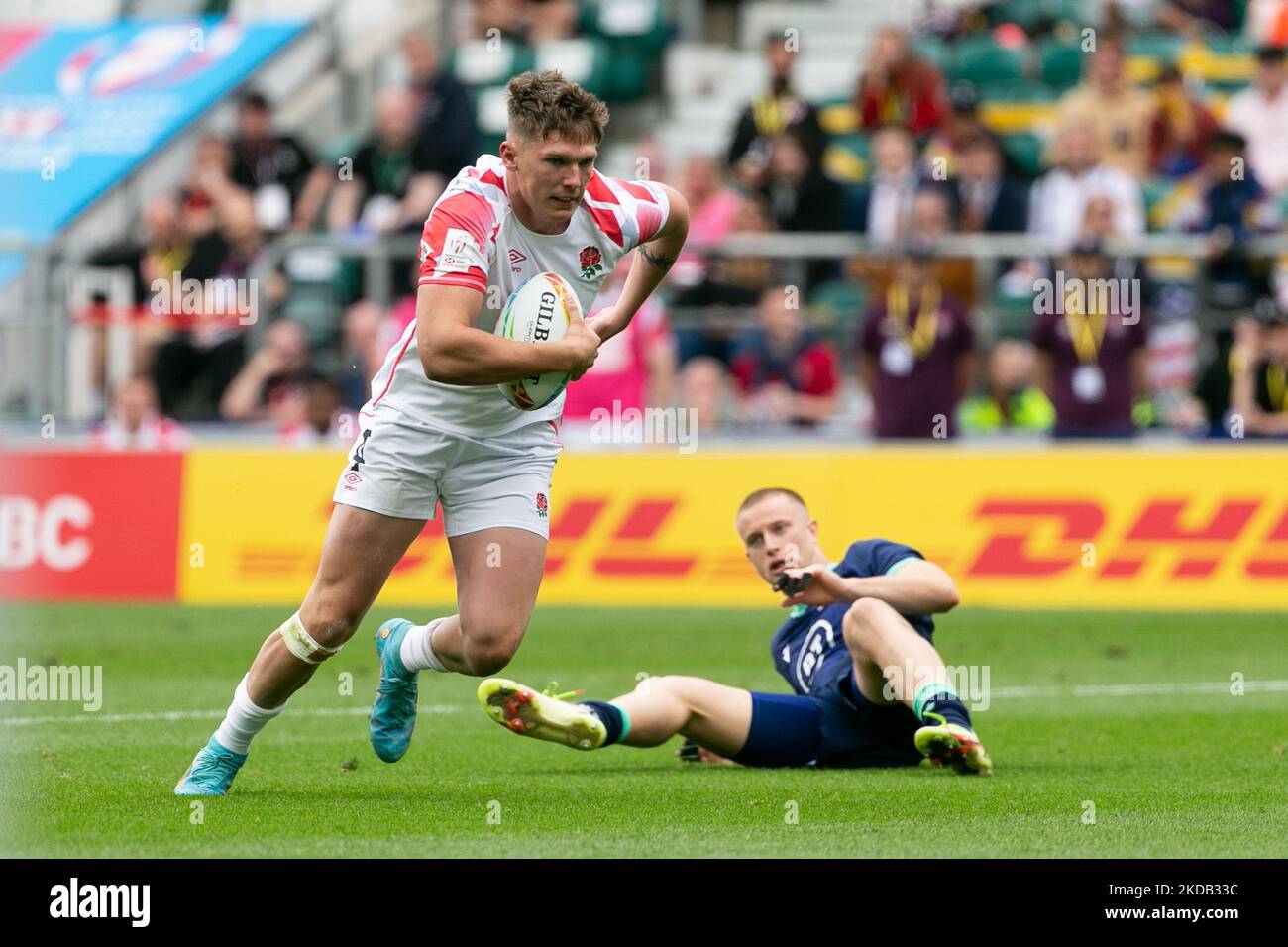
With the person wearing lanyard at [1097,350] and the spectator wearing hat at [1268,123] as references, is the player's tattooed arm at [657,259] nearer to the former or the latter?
the person wearing lanyard at [1097,350]

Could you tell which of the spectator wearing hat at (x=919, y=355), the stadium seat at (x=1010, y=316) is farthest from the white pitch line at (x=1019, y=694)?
the stadium seat at (x=1010, y=316)

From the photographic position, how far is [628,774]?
894 centimetres

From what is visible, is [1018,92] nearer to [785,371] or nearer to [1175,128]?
[1175,128]

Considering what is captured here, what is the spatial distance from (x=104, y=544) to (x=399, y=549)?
29.2 feet

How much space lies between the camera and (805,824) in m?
7.43

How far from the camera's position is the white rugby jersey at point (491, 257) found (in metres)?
7.78

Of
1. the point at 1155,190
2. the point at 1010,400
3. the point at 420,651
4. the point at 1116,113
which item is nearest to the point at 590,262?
the point at 420,651

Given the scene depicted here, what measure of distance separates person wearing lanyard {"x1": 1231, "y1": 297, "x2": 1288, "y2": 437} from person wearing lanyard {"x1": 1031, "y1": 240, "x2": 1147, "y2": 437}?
2.40 feet

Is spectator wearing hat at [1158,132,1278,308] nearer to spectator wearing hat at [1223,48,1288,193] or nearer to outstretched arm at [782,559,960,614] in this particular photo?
spectator wearing hat at [1223,48,1288,193]

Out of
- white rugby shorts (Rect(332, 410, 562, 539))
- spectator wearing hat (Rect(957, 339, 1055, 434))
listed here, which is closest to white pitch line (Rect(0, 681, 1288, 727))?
white rugby shorts (Rect(332, 410, 562, 539))

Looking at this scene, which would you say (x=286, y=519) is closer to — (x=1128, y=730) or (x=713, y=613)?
(x=713, y=613)

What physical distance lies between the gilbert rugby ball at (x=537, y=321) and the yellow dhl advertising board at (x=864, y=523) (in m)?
8.16

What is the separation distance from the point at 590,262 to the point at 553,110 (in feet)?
2.66
